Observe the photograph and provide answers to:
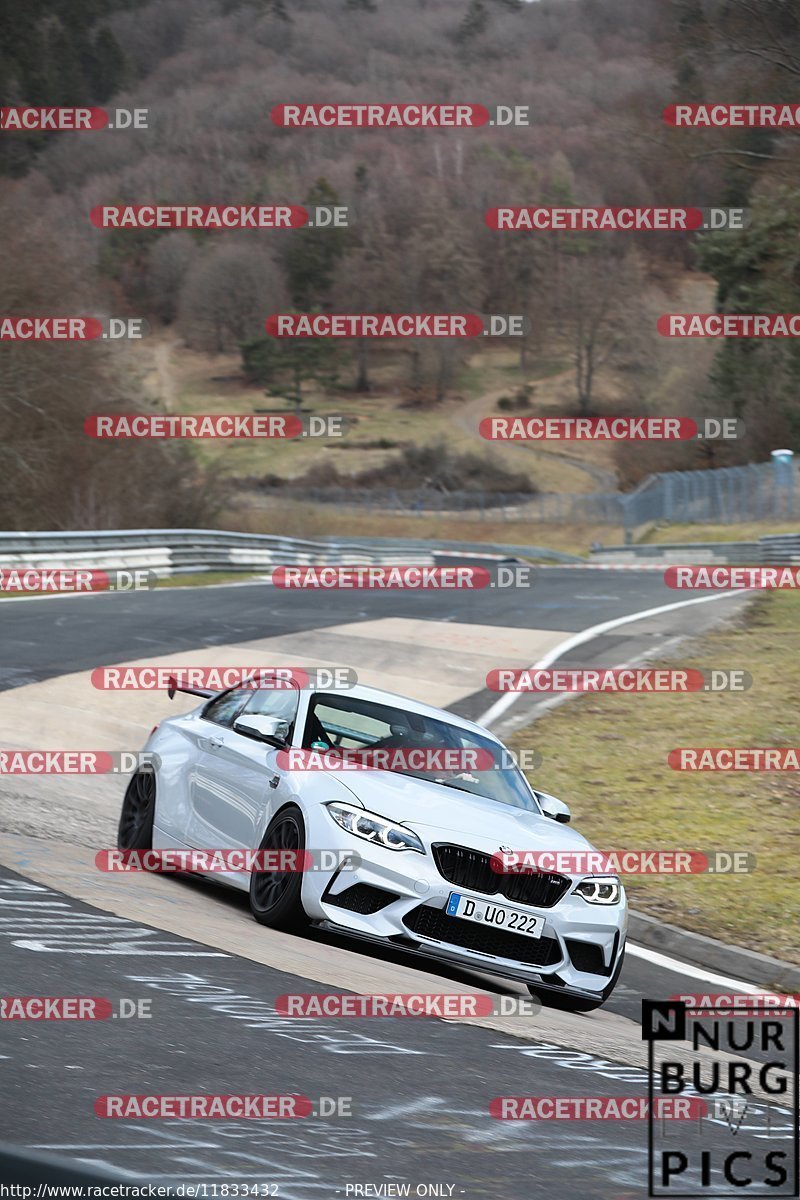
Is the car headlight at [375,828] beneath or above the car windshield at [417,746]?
beneath

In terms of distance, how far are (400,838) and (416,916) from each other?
379 mm

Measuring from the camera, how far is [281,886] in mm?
7586

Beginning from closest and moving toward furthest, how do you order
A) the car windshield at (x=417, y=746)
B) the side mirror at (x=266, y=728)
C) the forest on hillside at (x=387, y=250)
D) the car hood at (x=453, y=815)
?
the car hood at (x=453, y=815) < the side mirror at (x=266, y=728) < the car windshield at (x=417, y=746) < the forest on hillside at (x=387, y=250)

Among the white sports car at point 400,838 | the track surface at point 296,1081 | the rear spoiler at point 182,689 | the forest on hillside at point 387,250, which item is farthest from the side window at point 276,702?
the forest on hillside at point 387,250

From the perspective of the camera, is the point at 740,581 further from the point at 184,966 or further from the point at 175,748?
the point at 184,966

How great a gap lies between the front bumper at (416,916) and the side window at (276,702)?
52.2 inches

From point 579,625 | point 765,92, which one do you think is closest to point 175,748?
point 579,625

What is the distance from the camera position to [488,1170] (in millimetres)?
4430

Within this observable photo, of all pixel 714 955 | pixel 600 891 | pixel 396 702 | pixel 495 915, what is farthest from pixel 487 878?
pixel 714 955

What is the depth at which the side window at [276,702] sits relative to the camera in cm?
874

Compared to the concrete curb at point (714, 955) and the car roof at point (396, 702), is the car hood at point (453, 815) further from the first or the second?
the concrete curb at point (714, 955)

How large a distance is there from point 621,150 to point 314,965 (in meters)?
26.6

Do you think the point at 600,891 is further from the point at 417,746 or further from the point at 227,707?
the point at 227,707

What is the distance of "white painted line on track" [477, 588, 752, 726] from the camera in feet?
55.2
